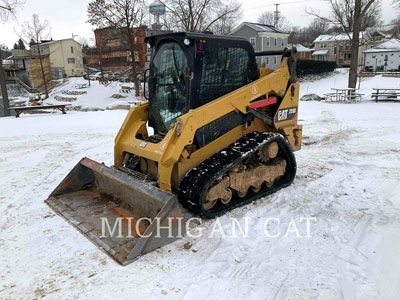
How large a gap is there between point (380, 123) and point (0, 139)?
11.9 m

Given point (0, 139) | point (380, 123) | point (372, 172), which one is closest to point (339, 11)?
point (380, 123)

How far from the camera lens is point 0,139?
9.65 m

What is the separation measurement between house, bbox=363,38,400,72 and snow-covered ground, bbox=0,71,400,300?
4337 cm

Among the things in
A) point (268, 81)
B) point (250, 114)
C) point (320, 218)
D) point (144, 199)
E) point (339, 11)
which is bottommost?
point (320, 218)

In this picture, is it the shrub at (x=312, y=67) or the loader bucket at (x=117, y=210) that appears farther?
the shrub at (x=312, y=67)

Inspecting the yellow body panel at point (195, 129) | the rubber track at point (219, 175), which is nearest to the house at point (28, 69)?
the yellow body panel at point (195, 129)

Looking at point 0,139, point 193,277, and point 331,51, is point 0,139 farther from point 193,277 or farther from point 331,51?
point 331,51

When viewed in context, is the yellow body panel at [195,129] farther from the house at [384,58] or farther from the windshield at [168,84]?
the house at [384,58]

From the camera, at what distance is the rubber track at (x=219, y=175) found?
4.02 m

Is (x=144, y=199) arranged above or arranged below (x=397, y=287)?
above

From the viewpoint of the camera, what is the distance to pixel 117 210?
4.34 metres

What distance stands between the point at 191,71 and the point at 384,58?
47.4m

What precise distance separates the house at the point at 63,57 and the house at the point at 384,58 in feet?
151

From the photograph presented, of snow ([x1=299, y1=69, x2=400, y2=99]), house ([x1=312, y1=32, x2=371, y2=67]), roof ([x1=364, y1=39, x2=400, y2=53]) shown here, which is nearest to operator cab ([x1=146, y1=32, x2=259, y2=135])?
snow ([x1=299, y1=69, x2=400, y2=99])
